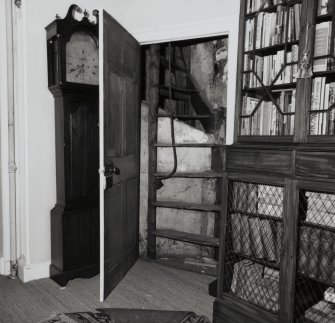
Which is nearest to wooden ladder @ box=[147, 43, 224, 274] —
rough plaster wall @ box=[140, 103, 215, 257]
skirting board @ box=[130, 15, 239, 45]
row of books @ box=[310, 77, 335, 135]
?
rough plaster wall @ box=[140, 103, 215, 257]

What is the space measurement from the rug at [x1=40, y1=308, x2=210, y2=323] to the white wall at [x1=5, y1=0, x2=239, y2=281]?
82 centimetres

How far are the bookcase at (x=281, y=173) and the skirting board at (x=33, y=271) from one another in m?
1.48

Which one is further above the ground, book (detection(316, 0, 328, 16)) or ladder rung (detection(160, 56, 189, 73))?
ladder rung (detection(160, 56, 189, 73))

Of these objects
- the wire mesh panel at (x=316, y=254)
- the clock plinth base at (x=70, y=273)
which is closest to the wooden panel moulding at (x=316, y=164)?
the wire mesh panel at (x=316, y=254)

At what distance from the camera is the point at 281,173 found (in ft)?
6.06

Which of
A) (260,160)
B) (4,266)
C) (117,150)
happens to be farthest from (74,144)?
(260,160)

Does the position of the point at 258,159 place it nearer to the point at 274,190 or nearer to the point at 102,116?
the point at 274,190

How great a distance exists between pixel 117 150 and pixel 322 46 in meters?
1.54

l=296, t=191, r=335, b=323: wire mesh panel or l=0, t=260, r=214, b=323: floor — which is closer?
l=296, t=191, r=335, b=323: wire mesh panel

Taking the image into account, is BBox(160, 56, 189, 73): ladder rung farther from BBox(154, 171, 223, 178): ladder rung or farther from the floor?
the floor

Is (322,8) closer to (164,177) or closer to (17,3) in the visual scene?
(164,177)

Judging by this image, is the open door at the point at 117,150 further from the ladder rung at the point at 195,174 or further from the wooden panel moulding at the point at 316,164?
the wooden panel moulding at the point at 316,164

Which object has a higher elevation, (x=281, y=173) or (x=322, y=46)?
(x=322, y=46)

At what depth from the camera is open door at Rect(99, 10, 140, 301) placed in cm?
229
